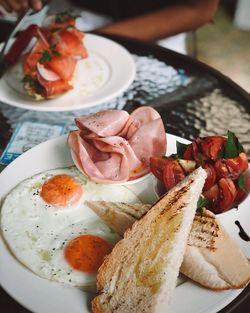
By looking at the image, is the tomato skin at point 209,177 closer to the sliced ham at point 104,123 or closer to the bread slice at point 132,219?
the bread slice at point 132,219

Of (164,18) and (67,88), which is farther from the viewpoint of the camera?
(164,18)

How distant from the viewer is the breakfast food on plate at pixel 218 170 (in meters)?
1.45

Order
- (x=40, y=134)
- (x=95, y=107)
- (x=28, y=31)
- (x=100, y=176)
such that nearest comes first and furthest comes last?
(x=100, y=176), (x=40, y=134), (x=95, y=107), (x=28, y=31)

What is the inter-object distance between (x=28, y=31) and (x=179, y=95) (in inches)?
30.8

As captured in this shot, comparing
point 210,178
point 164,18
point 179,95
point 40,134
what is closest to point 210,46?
point 164,18

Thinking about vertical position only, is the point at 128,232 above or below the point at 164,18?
above

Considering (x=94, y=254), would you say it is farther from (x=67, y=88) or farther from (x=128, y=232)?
(x=67, y=88)

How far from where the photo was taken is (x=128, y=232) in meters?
1.30

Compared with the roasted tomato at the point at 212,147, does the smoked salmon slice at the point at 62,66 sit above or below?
below

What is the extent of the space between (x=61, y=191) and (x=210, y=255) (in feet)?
1.71

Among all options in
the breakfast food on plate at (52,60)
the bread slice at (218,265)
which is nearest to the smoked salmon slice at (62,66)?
the breakfast food on plate at (52,60)

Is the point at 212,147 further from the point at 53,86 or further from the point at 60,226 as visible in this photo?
the point at 53,86

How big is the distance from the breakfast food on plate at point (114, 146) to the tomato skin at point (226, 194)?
0.29 meters

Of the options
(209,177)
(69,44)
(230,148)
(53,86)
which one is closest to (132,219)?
(209,177)
